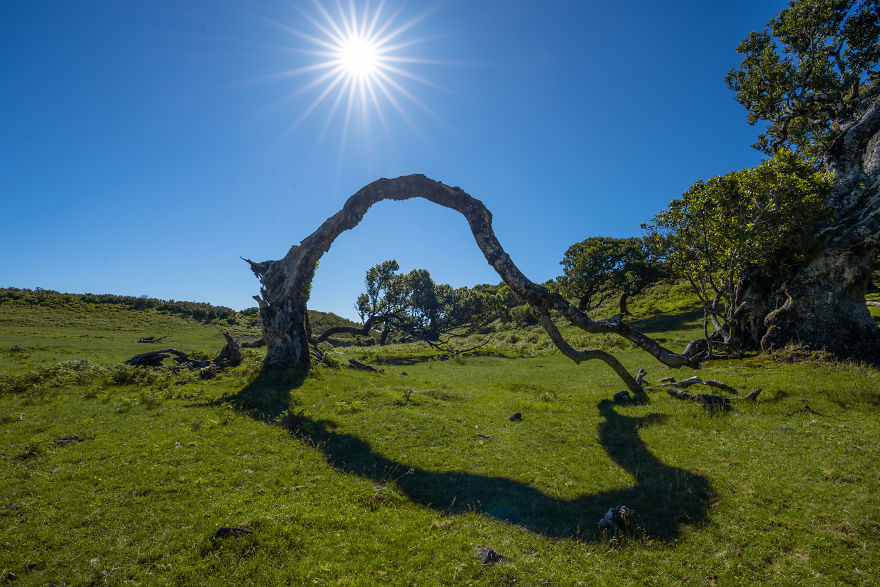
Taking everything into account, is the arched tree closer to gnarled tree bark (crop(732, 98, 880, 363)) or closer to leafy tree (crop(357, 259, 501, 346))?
gnarled tree bark (crop(732, 98, 880, 363))

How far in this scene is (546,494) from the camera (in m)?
7.98

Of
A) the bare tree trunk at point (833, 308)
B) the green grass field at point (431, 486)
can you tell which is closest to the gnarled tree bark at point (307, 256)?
the green grass field at point (431, 486)

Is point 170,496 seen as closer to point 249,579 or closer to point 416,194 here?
point 249,579

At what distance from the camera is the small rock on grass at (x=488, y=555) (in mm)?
5449

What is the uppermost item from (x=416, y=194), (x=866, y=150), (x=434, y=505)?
(x=866, y=150)

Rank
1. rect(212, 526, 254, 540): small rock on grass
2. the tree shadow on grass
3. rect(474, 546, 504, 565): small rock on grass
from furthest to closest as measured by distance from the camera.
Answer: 1. the tree shadow on grass
2. rect(212, 526, 254, 540): small rock on grass
3. rect(474, 546, 504, 565): small rock on grass

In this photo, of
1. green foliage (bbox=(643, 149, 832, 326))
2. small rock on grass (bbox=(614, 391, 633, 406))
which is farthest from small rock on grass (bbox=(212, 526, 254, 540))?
green foliage (bbox=(643, 149, 832, 326))

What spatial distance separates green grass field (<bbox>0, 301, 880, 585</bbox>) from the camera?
5324 mm

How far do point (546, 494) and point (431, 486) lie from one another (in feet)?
9.35

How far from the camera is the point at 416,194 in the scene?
20.3m

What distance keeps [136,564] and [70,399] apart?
14212mm

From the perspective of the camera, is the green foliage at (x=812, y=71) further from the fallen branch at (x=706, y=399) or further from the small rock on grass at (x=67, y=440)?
the small rock on grass at (x=67, y=440)

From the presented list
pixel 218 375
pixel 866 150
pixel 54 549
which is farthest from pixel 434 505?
pixel 866 150

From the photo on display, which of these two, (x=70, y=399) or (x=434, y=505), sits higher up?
(x=70, y=399)
